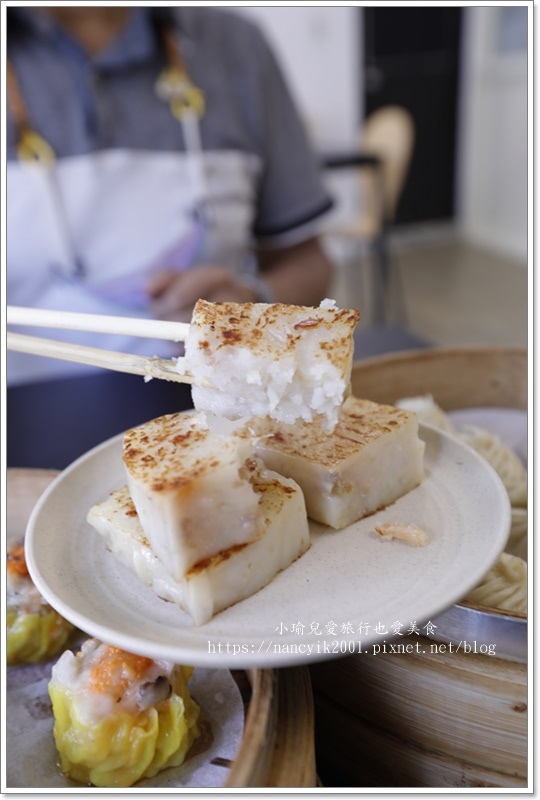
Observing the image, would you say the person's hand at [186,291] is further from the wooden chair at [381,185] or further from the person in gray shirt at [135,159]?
the wooden chair at [381,185]

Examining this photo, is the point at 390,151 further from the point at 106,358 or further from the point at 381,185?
the point at 106,358

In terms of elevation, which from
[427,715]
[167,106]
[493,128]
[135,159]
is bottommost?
[427,715]

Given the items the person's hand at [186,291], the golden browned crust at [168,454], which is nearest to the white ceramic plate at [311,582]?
the golden browned crust at [168,454]

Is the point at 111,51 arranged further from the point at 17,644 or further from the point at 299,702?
the point at 299,702

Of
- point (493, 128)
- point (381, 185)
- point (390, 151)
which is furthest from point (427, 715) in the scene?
point (493, 128)

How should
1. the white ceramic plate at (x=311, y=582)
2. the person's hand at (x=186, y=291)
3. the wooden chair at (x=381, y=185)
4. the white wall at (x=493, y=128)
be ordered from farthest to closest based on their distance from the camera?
the white wall at (x=493, y=128)
the wooden chair at (x=381, y=185)
the person's hand at (x=186, y=291)
the white ceramic plate at (x=311, y=582)

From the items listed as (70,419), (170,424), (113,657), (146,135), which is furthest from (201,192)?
(113,657)

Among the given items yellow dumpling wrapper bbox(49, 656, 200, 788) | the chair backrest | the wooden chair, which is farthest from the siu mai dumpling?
the chair backrest
